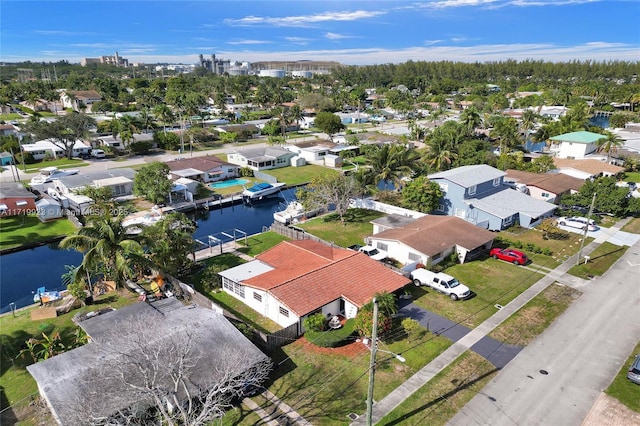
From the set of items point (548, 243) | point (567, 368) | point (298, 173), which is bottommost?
point (567, 368)

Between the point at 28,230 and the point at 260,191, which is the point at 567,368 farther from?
the point at 28,230

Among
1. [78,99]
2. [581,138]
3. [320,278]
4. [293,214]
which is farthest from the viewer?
[78,99]

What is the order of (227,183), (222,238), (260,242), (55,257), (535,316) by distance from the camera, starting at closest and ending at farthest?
(535,316)
(55,257)
(260,242)
(222,238)
(227,183)

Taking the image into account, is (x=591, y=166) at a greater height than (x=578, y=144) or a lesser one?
lesser

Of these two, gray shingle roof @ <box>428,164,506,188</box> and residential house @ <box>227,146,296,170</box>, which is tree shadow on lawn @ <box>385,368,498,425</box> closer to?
gray shingle roof @ <box>428,164,506,188</box>

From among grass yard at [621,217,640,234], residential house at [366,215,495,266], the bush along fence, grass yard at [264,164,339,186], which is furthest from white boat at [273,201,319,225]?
grass yard at [621,217,640,234]

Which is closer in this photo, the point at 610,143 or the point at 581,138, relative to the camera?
the point at 610,143

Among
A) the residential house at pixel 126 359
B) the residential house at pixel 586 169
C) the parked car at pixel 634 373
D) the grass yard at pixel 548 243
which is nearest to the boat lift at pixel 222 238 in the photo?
the residential house at pixel 126 359

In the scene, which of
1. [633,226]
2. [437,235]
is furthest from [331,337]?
[633,226]

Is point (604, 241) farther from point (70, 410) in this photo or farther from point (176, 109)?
point (176, 109)
